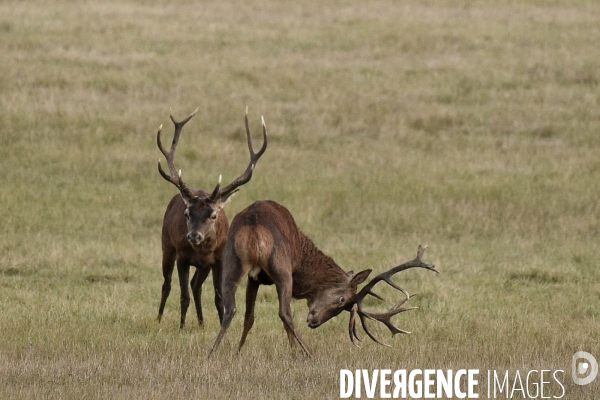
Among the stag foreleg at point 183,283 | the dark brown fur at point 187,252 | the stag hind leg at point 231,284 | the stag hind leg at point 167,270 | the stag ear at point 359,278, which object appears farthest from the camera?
the stag hind leg at point 167,270

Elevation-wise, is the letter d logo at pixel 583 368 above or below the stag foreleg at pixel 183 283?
below

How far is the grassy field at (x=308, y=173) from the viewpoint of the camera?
9266 mm

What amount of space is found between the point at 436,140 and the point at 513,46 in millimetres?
9720

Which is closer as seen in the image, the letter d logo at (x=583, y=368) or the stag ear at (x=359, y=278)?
the letter d logo at (x=583, y=368)

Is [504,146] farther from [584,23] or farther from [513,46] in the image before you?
[584,23]

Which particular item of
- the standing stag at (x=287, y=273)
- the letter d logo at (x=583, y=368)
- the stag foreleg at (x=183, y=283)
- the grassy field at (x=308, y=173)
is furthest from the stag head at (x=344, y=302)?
the stag foreleg at (x=183, y=283)

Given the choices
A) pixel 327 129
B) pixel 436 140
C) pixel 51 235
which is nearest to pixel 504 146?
pixel 436 140

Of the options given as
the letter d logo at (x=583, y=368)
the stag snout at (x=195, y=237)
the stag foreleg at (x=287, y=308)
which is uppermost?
the stag snout at (x=195, y=237)

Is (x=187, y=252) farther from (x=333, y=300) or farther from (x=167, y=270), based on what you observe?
(x=333, y=300)

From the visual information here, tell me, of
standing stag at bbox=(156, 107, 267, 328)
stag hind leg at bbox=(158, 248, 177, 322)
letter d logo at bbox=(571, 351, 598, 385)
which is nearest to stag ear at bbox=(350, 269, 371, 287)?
standing stag at bbox=(156, 107, 267, 328)

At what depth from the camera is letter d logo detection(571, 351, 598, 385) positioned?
8273 mm

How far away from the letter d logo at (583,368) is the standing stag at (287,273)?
53.3 inches

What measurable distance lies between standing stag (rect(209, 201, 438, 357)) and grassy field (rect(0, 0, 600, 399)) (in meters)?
0.36

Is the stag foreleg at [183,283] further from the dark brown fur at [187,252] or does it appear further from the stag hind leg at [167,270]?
the stag hind leg at [167,270]
